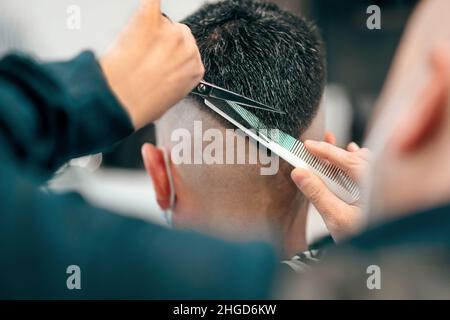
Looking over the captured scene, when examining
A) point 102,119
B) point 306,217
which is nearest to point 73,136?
point 102,119

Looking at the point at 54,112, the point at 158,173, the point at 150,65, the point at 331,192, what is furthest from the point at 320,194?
the point at 54,112

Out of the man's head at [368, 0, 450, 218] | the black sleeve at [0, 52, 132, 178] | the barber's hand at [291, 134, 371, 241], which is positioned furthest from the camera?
the barber's hand at [291, 134, 371, 241]

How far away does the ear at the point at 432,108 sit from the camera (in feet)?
1.18

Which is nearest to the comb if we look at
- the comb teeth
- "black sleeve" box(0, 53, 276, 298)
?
the comb teeth

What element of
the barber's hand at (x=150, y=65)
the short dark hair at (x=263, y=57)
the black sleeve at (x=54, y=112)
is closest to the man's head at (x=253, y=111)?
the short dark hair at (x=263, y=57)

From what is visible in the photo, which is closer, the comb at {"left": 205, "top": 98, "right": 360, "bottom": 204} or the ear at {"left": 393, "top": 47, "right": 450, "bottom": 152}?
the ear at {"left": 393, "top": 47, "right": 450, "bottom": 152}

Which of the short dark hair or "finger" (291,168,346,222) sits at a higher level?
the short dark hair

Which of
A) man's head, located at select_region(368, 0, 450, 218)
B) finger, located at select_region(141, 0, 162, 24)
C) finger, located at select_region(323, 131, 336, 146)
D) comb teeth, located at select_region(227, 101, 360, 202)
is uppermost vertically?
finger, located at select_region(141, 0, 162, 24)

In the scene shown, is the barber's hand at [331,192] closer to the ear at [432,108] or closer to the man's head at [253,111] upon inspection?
the man's head at [253,111]

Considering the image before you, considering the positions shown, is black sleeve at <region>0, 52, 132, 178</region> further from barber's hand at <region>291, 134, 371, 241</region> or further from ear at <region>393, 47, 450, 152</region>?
barber's hand at <region>291, 134, 371, 241</region>

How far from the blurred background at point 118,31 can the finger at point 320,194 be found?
0.42 feet

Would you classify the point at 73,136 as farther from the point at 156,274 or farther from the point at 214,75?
the point at 214,75

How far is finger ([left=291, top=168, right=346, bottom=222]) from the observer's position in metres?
0.98
